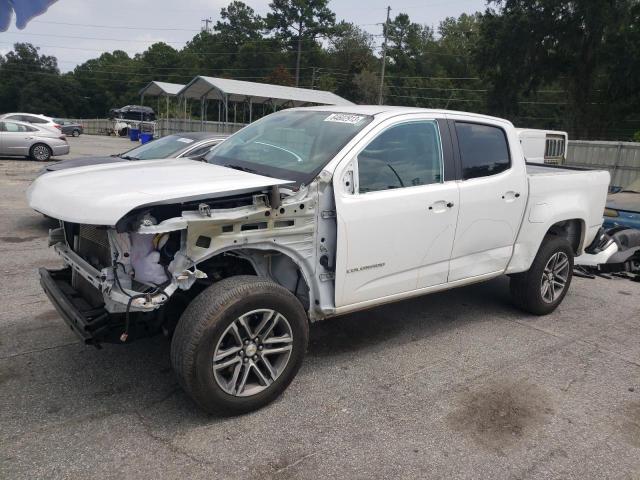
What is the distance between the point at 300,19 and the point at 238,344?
82434 millimetres

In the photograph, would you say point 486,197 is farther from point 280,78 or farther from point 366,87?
point 280,78

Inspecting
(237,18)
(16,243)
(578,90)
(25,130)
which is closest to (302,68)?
(237,18)

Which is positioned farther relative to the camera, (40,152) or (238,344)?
(40,152)

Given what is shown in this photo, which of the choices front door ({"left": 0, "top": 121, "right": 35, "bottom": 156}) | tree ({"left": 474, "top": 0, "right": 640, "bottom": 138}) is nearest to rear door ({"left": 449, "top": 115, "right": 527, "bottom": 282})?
front door ({"left": 0, "top": 121, "right": 35, "bottom": 156})

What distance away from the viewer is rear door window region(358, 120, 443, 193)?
3.84m

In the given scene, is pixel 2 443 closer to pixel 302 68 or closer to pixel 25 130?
pixel 25 130

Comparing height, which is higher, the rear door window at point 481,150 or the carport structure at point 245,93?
the carport structure at point 245,93

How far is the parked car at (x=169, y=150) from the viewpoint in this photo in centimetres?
804

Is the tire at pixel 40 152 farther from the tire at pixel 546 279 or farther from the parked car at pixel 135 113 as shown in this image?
the parked car at pixel 135 113

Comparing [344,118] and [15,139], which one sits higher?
[344,118]

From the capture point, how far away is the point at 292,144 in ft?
13.6

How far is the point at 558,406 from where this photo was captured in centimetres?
366

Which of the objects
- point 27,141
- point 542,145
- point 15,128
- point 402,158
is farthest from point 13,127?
point 402,158

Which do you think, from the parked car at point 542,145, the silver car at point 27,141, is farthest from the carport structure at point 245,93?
the parked car at point 542,145
